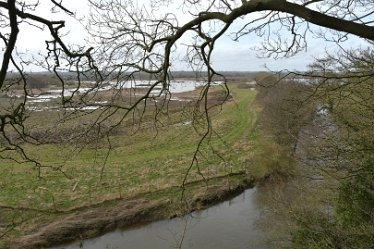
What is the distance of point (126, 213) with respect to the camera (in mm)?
17359

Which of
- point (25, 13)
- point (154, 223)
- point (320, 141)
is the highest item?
point (25, 13)

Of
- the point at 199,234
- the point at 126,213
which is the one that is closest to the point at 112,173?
the point at 126,213

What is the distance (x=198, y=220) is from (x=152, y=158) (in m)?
9.41

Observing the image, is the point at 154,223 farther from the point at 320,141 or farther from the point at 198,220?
the point at 320,141

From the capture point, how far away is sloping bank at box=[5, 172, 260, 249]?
15.6 meters

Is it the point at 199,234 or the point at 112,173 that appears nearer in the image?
the point at 199,234

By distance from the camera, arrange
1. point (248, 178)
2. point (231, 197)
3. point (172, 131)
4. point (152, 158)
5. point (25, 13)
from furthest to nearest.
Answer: point (172, 131) → point (152, 158) → point (248, 178) → point (231, 197) → point (25, 13)

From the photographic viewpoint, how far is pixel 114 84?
3.81 meters

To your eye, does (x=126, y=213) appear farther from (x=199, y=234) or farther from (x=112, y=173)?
(x=112, y=173)

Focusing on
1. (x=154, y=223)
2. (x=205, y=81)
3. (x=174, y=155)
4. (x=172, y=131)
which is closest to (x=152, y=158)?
(x=174, y=155)

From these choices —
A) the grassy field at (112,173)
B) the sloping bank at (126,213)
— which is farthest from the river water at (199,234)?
the grassy field at (112,173)

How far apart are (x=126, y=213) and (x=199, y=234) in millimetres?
3405

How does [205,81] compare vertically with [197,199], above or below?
above

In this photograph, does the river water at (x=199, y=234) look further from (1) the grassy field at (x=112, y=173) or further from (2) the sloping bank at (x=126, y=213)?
(1) the grassy field at (x=112, y=173)
